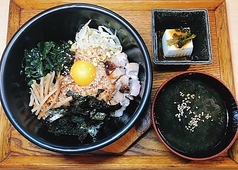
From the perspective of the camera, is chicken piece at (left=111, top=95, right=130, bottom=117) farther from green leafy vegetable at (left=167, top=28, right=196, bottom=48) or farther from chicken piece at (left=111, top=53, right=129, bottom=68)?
green leafy vegetable at (left=167, top=28, right=196, bottom=48)

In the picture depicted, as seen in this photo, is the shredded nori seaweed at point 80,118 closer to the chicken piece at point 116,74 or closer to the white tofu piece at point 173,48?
the chicken piece at point 116,74

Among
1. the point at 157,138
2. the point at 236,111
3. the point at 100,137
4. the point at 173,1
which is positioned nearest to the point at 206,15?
the point at 173,1

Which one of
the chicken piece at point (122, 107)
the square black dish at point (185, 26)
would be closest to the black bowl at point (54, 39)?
the chicken piece at point (122, 107)

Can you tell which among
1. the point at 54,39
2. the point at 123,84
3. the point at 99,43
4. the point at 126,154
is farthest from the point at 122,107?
the point at 54,39

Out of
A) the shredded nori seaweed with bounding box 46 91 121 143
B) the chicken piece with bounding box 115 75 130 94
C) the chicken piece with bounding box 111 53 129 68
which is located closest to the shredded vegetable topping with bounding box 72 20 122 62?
the chicken piece with bounding box 111 53 129 68

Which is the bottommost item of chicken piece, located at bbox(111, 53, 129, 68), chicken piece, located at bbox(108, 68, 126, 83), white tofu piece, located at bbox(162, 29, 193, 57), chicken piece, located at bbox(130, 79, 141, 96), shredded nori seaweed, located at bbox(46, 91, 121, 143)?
shredded nori seaweed, located at bbox(46, 91, 121, 143)
